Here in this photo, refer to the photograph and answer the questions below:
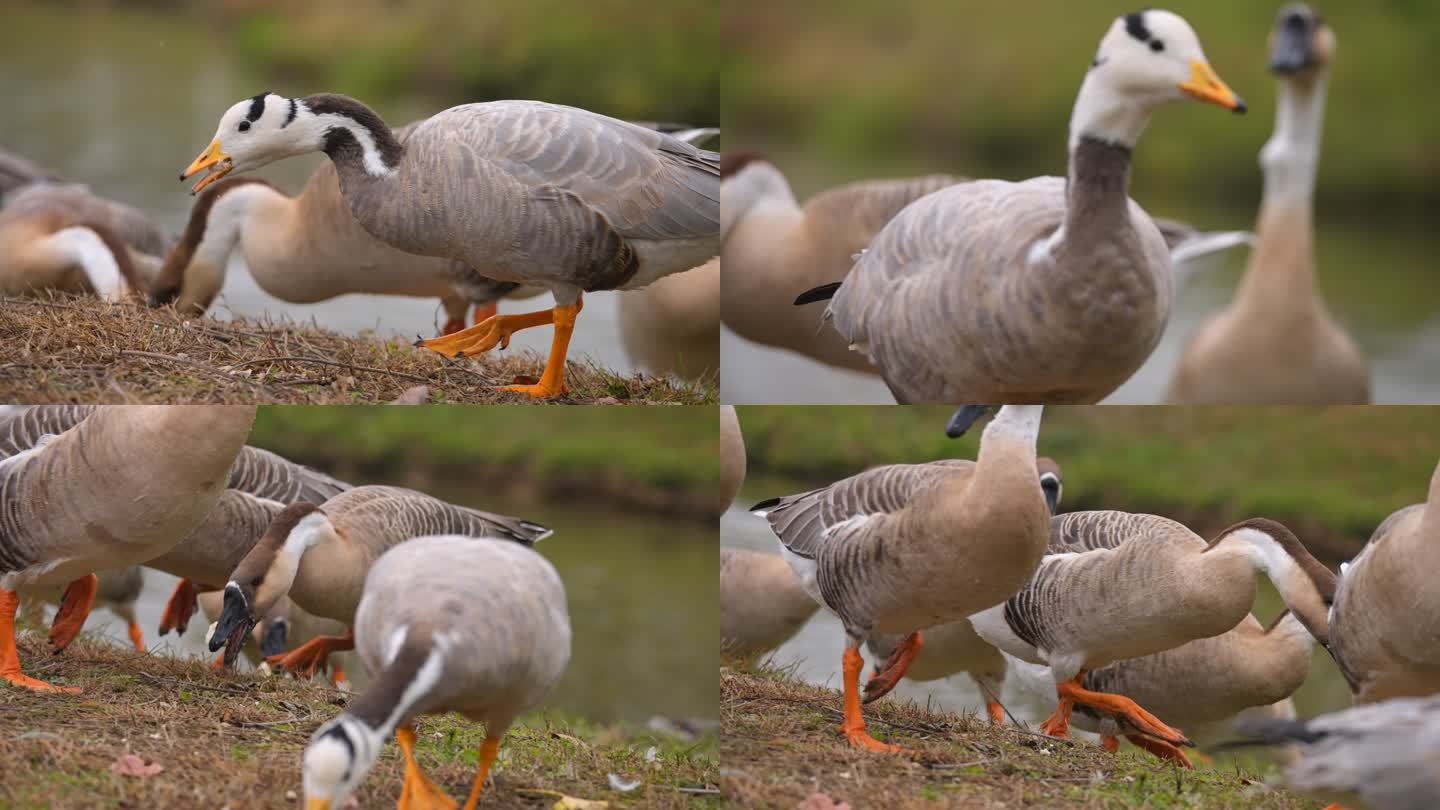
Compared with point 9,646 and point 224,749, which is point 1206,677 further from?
point 9,646

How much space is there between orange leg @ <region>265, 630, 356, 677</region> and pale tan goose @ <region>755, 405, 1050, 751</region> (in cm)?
187

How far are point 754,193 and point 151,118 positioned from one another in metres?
3.81

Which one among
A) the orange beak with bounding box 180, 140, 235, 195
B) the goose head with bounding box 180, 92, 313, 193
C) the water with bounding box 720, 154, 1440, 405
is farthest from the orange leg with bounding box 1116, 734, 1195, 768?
the orange beak with bounding box 180, 140, 235, 195

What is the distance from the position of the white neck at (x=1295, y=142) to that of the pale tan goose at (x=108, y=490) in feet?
14.8

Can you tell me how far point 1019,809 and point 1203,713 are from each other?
2.07 meters

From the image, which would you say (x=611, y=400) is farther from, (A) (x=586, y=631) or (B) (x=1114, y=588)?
(A) (x=586, y=631)

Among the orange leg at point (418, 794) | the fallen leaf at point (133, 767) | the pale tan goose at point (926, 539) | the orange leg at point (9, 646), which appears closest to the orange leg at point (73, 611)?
the orange leg at point (9, 646)

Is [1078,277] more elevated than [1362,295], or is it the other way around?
[1078,277]

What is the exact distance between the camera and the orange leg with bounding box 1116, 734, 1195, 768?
495cm

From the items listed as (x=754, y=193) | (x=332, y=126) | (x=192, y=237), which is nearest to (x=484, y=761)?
(x=332, y=126)

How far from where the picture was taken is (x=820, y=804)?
12.7 ft

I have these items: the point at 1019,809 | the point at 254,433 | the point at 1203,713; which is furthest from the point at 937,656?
the point at 254,433

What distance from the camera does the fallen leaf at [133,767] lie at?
383cm

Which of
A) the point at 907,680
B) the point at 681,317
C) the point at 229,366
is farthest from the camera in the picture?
the point at 907,680
